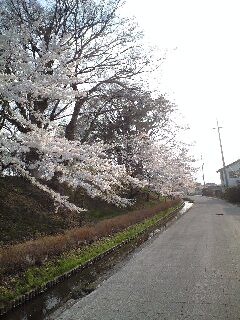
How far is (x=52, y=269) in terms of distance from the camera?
940 centimetres

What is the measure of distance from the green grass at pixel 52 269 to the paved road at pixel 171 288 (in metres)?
1.20

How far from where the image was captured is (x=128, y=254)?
1273 centimetres

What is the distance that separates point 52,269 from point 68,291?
4.25ft

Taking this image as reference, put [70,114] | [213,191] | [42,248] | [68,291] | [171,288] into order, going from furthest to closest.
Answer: [213,191] < [70,114] < [42,248] < [68,291] < [171,288]

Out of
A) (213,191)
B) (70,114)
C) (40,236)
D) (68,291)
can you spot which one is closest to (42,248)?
(68,291)

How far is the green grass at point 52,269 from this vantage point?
748 cm

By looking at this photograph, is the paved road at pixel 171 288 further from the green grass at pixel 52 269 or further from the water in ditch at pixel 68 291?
the green grass at pixel 52 269

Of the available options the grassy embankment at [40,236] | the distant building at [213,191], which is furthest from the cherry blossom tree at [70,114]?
the distant building at [213,191]

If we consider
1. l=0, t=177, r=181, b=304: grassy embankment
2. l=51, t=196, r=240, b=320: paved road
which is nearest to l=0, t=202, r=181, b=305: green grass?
l=0, t=177, r=181, b=304: grassy embankment

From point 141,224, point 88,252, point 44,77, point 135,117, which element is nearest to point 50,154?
point 44,77

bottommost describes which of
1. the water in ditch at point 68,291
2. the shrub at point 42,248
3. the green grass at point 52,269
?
the water in ditch at point 68,291

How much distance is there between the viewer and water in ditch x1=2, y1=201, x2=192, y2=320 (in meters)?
6.76

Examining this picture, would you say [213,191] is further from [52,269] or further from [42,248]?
[52,269]

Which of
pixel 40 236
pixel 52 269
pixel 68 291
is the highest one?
pixel 40 236
